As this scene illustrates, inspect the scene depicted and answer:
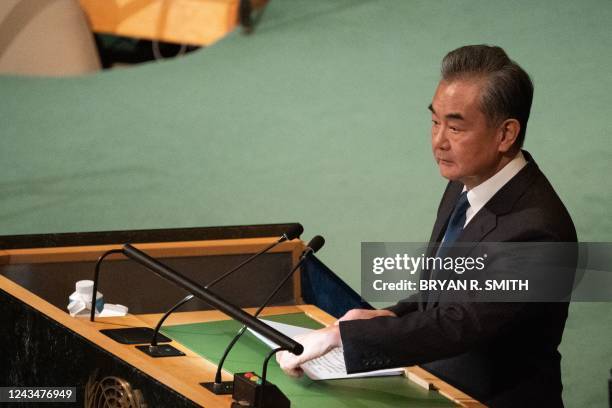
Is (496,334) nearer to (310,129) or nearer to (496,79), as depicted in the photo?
(496,79)

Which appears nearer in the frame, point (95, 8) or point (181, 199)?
point (181, 199)

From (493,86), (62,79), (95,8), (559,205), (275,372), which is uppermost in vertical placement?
(95,8)

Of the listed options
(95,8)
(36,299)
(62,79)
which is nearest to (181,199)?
(62,79)

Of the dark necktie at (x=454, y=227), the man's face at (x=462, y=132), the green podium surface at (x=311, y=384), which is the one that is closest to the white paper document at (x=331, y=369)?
the green podium surface at (x=311, y=384)

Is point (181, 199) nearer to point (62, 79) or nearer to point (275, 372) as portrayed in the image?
point (62, 79)

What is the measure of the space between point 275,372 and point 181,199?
140 inches

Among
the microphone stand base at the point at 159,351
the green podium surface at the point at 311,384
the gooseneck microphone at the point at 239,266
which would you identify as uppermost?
the gooseneck microphone at the point at 239,266

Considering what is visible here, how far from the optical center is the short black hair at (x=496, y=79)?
2.44m

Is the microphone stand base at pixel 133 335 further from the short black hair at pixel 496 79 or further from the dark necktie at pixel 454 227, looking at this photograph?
the short black hair at pixel 496 79

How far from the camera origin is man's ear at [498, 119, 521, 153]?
2.45 m

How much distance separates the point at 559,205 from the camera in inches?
97.9

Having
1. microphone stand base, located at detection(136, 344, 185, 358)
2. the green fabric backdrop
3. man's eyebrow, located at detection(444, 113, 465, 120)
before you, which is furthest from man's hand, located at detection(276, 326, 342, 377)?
the green fabric backdrop

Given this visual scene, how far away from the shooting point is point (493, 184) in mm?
2547

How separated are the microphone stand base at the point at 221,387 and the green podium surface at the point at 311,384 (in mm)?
153
